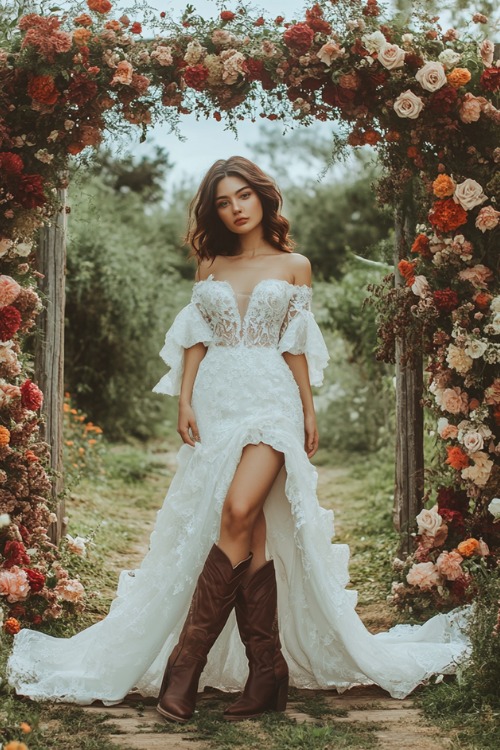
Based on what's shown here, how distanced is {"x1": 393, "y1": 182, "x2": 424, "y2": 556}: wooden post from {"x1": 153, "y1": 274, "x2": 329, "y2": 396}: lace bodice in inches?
48.5

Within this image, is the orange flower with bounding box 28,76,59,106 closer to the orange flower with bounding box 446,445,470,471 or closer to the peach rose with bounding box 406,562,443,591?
the orange flower with bounding box 446,445,470,471

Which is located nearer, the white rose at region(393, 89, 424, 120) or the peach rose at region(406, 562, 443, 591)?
the white rose at region(393, 89, 424, 120)

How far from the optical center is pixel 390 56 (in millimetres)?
4250

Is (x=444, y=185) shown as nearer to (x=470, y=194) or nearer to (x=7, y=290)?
(x=470, y=194)

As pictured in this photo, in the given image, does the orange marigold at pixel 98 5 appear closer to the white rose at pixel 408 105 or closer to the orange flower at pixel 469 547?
the white rose at pixel 408 105

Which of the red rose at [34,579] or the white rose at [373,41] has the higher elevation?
the white rose at [373,41]

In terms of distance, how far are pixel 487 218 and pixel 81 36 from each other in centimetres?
209

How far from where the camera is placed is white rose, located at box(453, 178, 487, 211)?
4.32 metres

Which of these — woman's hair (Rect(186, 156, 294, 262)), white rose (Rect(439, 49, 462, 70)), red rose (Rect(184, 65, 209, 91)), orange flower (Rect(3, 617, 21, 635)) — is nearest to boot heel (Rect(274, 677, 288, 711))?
orange flower (Rect(3, 617, 21, 635))

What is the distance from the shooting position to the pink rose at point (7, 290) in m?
4.30

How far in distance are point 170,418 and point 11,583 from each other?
29.1 feet

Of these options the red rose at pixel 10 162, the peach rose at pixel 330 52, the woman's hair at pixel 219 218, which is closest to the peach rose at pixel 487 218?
the woman's hair at pixel 219 218

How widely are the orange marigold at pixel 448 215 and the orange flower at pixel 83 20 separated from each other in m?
1.88

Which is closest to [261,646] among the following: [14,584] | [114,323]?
[14,584]
